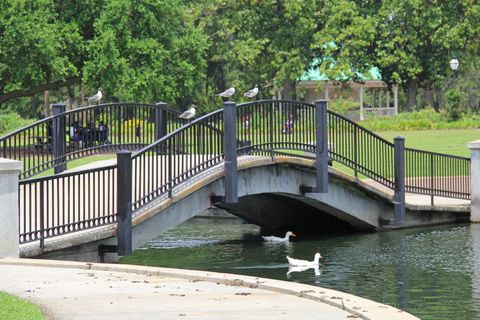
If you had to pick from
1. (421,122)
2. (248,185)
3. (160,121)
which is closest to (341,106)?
(421,122)

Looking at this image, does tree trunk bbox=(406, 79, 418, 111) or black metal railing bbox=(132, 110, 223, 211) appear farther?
tree trunk bbox=(406, 79, 418, 111)

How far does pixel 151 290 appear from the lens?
13.2 metres

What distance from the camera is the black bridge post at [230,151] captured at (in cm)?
2211

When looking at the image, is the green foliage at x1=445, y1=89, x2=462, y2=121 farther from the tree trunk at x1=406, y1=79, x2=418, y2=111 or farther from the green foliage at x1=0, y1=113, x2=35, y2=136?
the green foliage at x1=0, y1=113, x2=35, y2=136

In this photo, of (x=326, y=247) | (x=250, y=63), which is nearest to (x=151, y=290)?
(x=326, y=247)

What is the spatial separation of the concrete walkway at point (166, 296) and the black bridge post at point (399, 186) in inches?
528

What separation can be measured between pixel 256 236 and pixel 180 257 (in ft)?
15.4

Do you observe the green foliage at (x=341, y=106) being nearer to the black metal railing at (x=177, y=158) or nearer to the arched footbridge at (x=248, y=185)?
the arched footbridge at (x=248, y=185)

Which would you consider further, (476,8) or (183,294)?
(476,8)

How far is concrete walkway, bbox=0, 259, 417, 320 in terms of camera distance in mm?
11656

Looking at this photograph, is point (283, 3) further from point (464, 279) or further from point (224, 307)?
point (224, 307)

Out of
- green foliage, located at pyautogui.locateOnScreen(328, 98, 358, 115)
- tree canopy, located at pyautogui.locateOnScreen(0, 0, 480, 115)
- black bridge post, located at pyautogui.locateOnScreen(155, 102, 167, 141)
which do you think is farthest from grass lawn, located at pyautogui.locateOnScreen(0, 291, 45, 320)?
green foliage, located at pyautogui.locateOnScreen(328, 98, 358, 115)

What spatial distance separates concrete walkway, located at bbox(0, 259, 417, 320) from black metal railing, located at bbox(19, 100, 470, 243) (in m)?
2.83

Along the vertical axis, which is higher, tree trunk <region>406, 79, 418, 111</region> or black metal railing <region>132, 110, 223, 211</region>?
tree trunk <region>406, 79, 418, 111</region>
